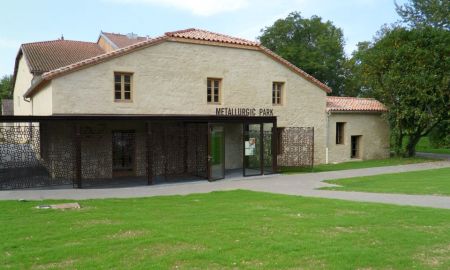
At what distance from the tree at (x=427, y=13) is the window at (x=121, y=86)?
2587 centimetres

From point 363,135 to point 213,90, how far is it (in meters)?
11.7

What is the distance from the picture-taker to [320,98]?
993 inches

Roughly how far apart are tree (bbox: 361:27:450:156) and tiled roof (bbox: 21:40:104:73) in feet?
65.0

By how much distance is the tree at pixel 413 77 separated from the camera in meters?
26.3

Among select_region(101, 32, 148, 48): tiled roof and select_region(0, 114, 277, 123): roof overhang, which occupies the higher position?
select_region(101, 32, 148, 48): tiled roof

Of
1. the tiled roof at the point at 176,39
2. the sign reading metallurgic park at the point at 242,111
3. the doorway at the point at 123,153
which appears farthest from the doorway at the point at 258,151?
the doorway at the point at 123,153

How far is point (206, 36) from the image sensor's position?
70.2ft

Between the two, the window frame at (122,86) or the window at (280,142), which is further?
the window at (280,142)

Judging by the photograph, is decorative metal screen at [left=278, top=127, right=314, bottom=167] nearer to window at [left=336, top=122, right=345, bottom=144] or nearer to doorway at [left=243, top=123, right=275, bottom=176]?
doorway at [left=243, top=123, right=275, bottom=176]

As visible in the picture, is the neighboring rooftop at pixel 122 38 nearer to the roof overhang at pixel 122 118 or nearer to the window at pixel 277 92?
the window at pixel 277 92

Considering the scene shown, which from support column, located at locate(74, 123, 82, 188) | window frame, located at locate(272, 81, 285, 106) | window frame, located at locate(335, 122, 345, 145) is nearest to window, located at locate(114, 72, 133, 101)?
support column, located at locate(74, 123, 82, 188)

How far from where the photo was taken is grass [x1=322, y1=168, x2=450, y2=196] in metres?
14.4

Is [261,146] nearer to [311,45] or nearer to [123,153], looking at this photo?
[123,153]

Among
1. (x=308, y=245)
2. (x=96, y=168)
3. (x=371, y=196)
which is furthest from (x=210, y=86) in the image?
(x=308, y=245)
